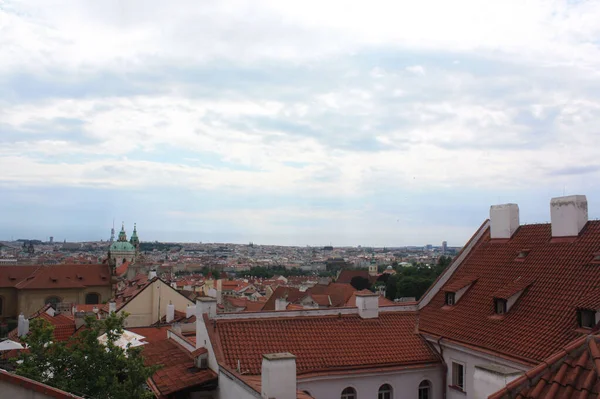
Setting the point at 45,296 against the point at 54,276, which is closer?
the point at 45,296

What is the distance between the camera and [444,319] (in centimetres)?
2031

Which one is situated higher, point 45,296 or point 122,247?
A: point 122,247

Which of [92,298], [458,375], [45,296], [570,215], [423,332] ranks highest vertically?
[570,215]

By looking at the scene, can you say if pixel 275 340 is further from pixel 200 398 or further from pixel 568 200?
pixel 568 200

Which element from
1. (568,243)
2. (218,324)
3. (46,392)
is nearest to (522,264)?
(568,243)

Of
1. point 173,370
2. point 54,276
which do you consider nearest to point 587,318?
point 173,370

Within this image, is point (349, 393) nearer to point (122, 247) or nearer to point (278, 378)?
point (278, 378)

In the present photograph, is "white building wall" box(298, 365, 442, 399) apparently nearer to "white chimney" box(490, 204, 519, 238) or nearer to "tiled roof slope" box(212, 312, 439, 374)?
"tiled roof slope" box(212, 312, 439, 374)

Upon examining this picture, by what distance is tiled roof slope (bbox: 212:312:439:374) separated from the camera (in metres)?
17.3

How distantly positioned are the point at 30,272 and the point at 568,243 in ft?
262

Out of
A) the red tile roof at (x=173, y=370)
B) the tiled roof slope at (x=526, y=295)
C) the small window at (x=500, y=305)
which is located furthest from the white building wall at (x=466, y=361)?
the red tile roof at (x=173, y=370)

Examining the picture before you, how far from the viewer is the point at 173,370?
17.5 m

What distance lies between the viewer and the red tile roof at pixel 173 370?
16.1 meters

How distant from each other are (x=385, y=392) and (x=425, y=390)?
1.84 m
